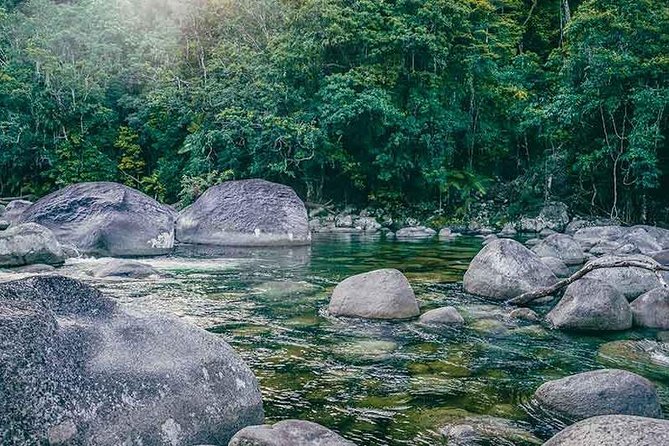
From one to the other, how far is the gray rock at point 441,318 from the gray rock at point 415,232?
14.1 m

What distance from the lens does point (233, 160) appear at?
87.2ft

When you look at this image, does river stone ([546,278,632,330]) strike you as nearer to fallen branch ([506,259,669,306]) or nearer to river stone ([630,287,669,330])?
river stone ([630,287,669,330])

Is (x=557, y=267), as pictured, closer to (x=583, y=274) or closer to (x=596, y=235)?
(x=583, y=274)

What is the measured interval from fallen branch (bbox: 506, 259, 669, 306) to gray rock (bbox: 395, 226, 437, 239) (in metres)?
12.9

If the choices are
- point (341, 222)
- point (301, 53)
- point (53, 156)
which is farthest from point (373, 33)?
point (53, 156)

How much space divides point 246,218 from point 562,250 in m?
8.36

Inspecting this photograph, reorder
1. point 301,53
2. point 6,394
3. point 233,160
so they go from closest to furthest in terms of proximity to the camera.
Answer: point 6,394, point 301,53, point 233,160

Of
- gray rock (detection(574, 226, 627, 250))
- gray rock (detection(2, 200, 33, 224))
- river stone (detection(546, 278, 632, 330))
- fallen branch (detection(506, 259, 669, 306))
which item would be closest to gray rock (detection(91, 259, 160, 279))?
fallen branch (detection(506, 259, 669, 306))

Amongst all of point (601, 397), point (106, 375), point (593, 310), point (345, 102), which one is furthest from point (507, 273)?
point (345, 102)

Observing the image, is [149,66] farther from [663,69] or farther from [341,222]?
[663,69]

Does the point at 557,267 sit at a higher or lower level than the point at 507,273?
lower

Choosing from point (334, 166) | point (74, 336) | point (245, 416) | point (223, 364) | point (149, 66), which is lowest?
point (245, 416)

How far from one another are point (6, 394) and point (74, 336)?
659mm

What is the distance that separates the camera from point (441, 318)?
813 cm
